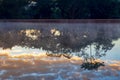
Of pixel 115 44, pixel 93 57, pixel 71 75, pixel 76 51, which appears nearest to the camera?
pixel 71 75
